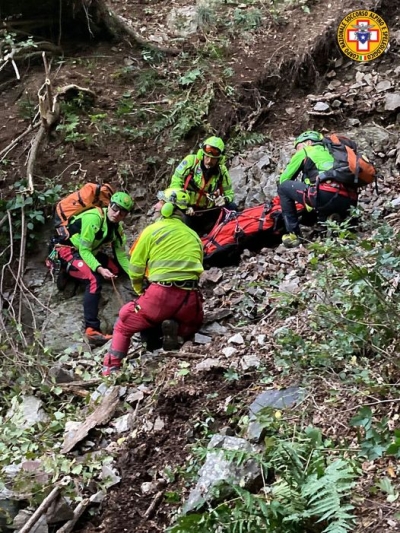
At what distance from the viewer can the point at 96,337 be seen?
25.3 ft

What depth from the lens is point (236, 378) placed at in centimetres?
488

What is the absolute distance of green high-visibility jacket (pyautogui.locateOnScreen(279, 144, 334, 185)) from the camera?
7332mm

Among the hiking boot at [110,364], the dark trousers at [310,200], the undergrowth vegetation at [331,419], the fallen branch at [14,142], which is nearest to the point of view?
the undergrowth vegetation at [331,419]

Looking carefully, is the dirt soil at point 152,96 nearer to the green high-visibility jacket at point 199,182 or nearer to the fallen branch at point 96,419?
the green high-visibility jacket at point 199,182

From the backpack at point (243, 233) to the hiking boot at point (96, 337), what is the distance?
5.19 feet

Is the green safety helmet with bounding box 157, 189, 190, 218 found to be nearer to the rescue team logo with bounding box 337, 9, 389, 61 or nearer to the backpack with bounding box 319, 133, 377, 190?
the backpack with bounding box 319, 133, 377, 190

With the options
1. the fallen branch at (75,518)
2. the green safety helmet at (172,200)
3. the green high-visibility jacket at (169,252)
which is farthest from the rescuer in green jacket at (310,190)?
the fallen branch at (75,518)

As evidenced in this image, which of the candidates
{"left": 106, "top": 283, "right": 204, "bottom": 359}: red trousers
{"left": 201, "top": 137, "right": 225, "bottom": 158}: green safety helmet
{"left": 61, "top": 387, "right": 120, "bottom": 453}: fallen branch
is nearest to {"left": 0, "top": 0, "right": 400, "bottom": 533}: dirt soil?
{"left": 201, "top": 137, "right": 225, "bottom": 158}: green safety helmet

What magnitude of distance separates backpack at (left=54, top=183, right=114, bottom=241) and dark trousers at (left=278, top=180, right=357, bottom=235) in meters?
2.40

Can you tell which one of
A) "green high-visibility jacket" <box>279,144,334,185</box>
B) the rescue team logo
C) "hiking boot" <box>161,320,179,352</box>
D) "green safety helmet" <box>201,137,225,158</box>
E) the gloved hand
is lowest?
"hiking boot" <box>161,320,179,352</box>

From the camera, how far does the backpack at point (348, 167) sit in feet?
22.7

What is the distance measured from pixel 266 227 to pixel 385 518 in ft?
16.7

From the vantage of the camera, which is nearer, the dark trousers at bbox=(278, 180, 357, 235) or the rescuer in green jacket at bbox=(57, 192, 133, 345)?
the dark trousers at bbox=(278, 180, 357, 235)

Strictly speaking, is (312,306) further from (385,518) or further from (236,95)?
(236,95)
